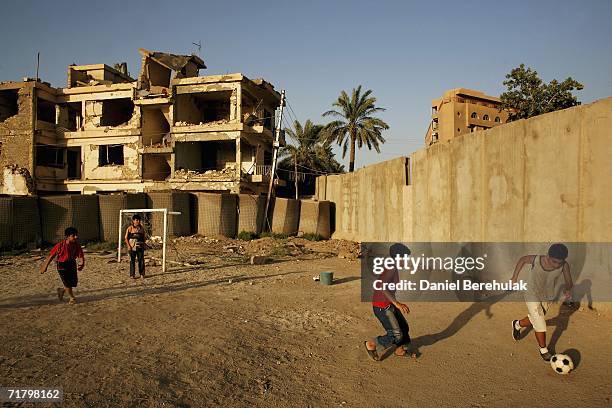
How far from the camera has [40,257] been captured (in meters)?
14.7

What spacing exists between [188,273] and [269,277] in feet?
7.58

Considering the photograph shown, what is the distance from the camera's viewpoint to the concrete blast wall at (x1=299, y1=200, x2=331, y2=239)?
20.7m

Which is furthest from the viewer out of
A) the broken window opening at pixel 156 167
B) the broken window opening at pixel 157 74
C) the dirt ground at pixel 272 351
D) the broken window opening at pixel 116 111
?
the broken window opening at pixel 116 111

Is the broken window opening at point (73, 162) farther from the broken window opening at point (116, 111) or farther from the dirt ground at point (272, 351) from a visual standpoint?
the dirt ground at point (272, 351)

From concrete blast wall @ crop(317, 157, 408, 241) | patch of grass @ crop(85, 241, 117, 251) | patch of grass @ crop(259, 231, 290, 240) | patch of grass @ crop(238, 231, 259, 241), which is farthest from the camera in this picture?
patch of grass @ crop(259, 231, 290, 240)

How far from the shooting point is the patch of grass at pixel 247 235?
2006cm

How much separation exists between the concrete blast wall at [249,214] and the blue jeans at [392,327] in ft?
52.0

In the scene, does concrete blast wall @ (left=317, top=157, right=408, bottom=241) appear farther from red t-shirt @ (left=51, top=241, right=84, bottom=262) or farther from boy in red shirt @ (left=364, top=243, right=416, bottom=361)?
red t-shirt @ (left=51, top=241, right=84, bottom=262)

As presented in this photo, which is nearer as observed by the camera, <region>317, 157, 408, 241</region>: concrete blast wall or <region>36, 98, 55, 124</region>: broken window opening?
<region>317, 157, 408, 241</region>: concrete blast wall

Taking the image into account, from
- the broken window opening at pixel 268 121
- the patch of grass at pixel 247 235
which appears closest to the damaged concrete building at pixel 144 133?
the broken window opening at pixel 268 121

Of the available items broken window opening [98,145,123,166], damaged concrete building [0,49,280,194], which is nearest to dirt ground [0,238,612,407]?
damaged concrete building [0,49,280,194]

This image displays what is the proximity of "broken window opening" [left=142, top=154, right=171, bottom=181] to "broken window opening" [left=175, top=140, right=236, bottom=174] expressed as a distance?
1.53 m

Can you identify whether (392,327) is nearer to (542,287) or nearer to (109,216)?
(542,287)

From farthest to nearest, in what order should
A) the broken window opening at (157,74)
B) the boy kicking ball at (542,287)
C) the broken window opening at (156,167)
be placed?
the broken window opening at (157,74) → the broken window opening at (156,167) → the boy kicking ball at (542,287)
